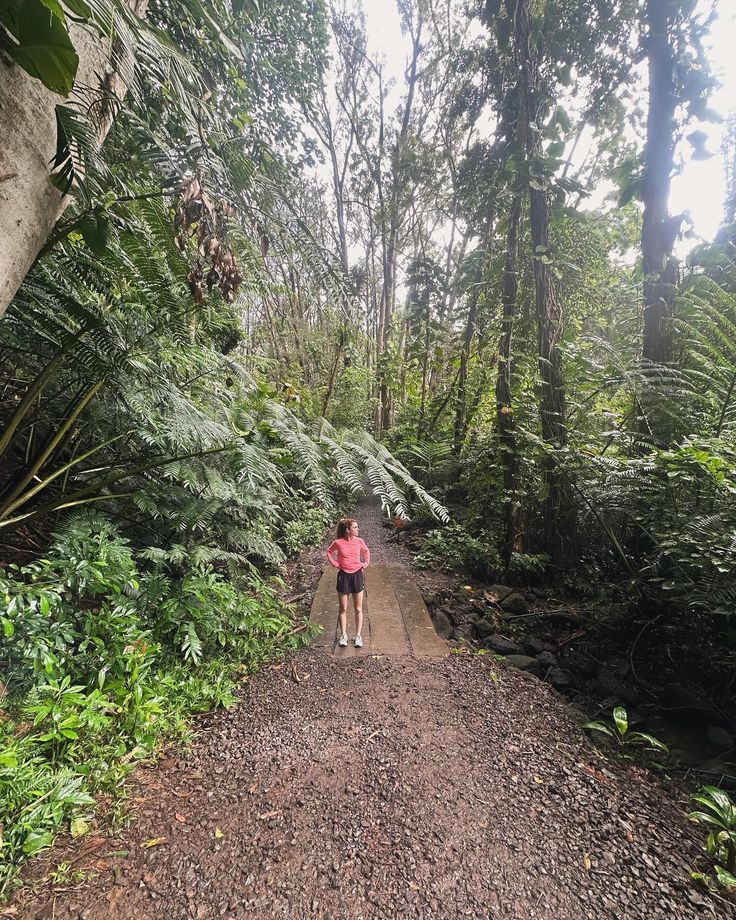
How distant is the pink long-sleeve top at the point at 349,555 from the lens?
138 inches

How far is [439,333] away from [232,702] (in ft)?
24.4

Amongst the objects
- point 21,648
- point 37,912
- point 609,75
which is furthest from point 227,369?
point 609,75

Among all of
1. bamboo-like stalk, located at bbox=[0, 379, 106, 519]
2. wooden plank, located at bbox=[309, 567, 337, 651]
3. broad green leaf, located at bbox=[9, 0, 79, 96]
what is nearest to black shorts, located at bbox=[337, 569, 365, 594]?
wooden plank, located at bbox=[309, 567, 337, 651]

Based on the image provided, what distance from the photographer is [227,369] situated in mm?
2922

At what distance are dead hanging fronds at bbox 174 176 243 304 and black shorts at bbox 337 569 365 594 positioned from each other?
105 inches

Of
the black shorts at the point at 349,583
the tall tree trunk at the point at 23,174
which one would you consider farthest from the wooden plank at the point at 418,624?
the tall tree trunk at the point at 23,174

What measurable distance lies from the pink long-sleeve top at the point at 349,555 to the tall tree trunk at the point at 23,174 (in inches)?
117

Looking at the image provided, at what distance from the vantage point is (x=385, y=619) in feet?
13.0

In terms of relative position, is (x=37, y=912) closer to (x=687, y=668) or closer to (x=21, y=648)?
(x=21, y=648)

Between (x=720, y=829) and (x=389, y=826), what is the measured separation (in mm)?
1732

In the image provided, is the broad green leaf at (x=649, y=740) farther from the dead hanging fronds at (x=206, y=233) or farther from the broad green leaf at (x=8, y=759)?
the dead hanging fronds at (x=206, y=233)

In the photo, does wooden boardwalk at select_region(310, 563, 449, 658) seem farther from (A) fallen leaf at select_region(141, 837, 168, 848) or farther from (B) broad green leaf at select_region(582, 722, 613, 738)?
(A) fallen leaf at select_region(141, 837, 168, 848)

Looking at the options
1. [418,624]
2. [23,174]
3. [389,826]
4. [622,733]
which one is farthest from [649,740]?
[23,174]

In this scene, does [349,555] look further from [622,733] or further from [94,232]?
[94,232]
